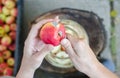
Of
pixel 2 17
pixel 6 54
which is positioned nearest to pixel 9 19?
pixel 2 17

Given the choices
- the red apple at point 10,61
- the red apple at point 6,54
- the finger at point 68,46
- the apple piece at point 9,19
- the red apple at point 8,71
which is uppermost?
the apple piece at point 9,19

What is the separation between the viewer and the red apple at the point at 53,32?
0.89 meters

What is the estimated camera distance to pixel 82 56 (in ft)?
3.00

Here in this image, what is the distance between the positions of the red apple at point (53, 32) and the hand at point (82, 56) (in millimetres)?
24

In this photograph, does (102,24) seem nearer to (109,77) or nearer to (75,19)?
(75,19)

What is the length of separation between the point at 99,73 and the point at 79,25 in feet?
1.33

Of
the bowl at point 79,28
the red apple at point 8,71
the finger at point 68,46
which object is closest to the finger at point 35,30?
the finger at point 68,46

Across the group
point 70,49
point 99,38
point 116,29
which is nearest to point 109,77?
point 70,49

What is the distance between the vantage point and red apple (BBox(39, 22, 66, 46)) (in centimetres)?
89

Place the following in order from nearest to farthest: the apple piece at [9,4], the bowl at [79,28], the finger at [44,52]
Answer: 1. the finger at [44,52]
2. the bowl at [79,28]
3. the apple piece at [9,4]

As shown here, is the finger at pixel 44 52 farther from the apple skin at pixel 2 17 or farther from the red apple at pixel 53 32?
the apple skin at pixel 2 17

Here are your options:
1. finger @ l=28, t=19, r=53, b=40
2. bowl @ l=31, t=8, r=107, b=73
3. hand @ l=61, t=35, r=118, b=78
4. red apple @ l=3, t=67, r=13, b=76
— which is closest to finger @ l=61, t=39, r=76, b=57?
hand @ l=61, t=35, r=118, b=78

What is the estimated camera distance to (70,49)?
901 millimetres

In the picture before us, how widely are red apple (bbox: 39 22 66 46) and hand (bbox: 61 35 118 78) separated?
0.02 metres
